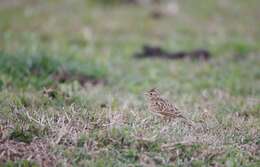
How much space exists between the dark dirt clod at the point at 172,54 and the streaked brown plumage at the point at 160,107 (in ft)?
17.9

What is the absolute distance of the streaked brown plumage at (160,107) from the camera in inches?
250

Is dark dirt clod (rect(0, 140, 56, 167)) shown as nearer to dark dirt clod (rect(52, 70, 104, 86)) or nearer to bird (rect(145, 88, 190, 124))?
bird (rect(145, 88, 190, 124))

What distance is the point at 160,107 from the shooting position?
6.39 meters

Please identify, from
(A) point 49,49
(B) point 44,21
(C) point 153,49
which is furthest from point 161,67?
(B) point 44,21

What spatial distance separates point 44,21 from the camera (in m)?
14.1

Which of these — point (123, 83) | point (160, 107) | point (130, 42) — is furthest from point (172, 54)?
point (160, 107)

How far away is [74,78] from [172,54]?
312cm

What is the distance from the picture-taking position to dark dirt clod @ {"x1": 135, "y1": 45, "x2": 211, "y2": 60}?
11969mm

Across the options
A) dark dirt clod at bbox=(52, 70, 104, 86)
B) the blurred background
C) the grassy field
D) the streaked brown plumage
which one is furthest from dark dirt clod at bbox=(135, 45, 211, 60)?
the streaked brown plumage

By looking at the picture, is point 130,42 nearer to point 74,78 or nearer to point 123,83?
point 123,83

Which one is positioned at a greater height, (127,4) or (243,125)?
(127,4)

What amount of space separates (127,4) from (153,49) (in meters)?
3.79

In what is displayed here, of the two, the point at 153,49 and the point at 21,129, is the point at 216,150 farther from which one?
the point at 153,49

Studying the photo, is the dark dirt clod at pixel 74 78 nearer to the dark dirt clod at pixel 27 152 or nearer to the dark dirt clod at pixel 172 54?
the dark dirt clod at pixel 172 54
